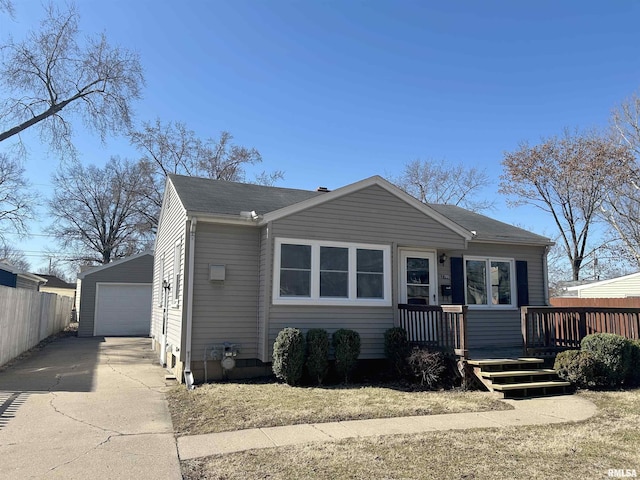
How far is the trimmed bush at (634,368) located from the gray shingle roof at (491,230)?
12.2 ft

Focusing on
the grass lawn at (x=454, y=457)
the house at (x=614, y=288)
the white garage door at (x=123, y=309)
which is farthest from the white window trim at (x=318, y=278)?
the house at (x=614, y=288)

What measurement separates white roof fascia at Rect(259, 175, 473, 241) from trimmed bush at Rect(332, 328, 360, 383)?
254cm

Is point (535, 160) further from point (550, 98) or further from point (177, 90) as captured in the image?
point (177, 90)

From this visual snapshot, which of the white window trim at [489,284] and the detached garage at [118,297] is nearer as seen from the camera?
the white window trim at [489,284]

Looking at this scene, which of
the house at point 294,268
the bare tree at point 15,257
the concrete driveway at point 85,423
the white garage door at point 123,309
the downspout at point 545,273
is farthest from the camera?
the bare tree at point 15,257

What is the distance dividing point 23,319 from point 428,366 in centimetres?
1139

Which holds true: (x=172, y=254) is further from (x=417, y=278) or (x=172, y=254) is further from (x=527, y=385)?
(x=527, y=385)

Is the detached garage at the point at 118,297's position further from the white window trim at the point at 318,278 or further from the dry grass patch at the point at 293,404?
the white window trim at the point at 318,278

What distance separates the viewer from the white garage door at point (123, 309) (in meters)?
20.5

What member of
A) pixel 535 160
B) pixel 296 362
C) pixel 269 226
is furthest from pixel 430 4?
pixel 535 160

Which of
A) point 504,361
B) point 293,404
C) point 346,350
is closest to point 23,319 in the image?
point 346,350

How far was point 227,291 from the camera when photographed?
8797 millimetres

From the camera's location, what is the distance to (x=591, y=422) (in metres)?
5.86

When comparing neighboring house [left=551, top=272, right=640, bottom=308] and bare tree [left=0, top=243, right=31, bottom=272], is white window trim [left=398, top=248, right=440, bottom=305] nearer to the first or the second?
neighboring house [left=551, top=272, right=640, bottom=308]
